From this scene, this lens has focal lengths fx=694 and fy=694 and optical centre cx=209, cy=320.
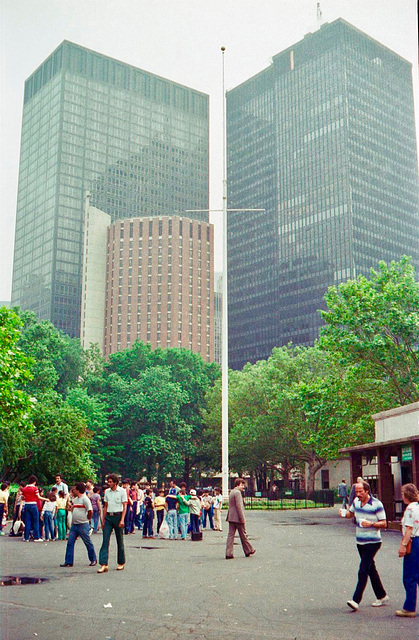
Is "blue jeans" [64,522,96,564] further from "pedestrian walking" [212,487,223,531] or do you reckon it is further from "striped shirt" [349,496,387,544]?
"pedestrian walking" [212,487,223,531]

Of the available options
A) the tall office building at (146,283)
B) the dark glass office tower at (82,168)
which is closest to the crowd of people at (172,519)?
the dark glass office tower at (82,168)

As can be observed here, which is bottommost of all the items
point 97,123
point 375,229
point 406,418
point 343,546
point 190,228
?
point 343,546

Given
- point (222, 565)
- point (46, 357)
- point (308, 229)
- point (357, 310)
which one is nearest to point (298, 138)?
point (308, 229)

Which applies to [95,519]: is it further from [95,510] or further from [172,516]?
[172,516]

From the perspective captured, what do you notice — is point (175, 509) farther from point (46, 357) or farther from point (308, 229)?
point (308, 229)

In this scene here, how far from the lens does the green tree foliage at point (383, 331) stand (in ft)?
110

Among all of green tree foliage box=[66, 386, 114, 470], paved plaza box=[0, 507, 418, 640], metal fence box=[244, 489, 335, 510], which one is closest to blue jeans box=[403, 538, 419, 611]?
paved plaza box=[0, 507, 418, 640]

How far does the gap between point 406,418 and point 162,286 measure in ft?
444

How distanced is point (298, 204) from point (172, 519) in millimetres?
112459

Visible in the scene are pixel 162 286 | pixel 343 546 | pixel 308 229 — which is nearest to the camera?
pixel 343 546

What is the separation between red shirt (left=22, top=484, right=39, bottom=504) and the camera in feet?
64.0

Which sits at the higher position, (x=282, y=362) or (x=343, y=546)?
(x=282, y=362)

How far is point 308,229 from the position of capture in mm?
125875

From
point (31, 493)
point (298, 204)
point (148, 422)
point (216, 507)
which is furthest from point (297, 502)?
point (298, 204)
